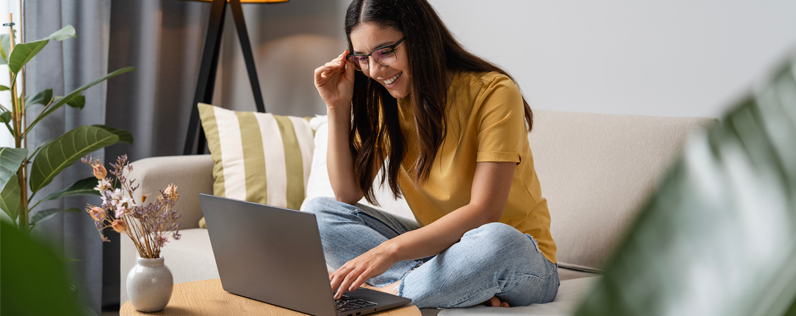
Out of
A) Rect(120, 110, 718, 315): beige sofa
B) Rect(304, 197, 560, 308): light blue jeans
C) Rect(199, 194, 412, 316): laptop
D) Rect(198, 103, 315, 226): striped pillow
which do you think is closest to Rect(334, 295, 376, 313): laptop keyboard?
Rect(199, 194, 412, 316): laptop

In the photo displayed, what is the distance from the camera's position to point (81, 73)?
2.37 meters

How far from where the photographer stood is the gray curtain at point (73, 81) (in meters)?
2.23

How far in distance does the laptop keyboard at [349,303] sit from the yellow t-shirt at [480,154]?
14.6 inches

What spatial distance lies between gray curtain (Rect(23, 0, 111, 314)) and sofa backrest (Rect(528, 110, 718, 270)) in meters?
1.65

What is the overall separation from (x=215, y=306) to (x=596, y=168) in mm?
975

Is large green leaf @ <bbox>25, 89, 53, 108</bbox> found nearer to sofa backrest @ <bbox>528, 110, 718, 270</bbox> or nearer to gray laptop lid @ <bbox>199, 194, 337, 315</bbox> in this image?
gray laptop lid @ <bbox>199, 194, 337, 315</bbox>

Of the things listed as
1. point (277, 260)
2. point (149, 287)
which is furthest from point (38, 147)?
point (277, 260)

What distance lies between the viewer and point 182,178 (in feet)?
6.45

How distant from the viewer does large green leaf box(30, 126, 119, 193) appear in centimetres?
192

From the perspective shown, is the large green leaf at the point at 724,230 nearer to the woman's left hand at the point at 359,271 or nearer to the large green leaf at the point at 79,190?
the woman's left hand at the point at 359,271

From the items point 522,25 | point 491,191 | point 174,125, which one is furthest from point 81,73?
point 491,191

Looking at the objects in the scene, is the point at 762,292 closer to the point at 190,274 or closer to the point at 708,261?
the point at 708,261

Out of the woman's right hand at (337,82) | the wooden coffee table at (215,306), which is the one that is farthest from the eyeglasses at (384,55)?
the wooden coffee table at (215,306)

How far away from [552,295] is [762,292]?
124 cm
